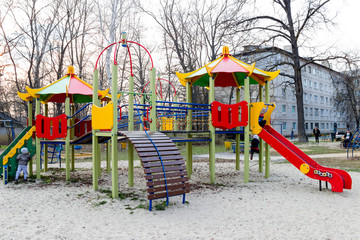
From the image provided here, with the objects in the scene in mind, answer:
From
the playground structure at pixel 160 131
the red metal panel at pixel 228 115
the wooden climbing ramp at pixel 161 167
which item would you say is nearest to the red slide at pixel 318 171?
the playground structure at pixel 160 131

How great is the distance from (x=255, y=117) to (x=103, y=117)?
424 centimetres

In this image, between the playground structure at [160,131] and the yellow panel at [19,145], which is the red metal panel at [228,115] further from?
the yellow panel at [19,145]

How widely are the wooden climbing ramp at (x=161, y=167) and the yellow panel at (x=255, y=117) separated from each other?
305 cm

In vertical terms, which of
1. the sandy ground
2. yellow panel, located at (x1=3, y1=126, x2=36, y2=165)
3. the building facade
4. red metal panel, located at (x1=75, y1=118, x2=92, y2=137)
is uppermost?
the building facade

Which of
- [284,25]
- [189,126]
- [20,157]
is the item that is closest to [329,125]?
[284,25]

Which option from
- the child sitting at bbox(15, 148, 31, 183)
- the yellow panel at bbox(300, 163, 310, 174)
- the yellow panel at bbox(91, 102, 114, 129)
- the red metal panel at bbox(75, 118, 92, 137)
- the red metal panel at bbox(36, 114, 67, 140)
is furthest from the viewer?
the red metal panel at bbox(75, 118, 92, 137)

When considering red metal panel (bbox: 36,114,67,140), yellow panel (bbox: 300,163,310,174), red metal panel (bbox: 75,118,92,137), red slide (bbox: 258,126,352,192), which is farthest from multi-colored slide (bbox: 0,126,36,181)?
yellow panel (bbox: 300,163,310,174)

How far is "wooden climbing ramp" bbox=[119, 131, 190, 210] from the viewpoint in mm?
5512

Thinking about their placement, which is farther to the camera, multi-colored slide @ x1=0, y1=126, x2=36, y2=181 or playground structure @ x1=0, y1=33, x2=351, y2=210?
multi-colored slide @ x1=0, y1=126, x2=36, y2=181

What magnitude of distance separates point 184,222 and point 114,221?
1194 millimetres

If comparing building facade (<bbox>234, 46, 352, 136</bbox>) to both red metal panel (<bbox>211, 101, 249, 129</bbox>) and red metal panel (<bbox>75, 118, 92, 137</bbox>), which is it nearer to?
red metal panel (<bbox>75, 118, 92, 137</bbox>)

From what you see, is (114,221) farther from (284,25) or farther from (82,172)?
(284,25)

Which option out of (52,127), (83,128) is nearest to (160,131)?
(52,127)

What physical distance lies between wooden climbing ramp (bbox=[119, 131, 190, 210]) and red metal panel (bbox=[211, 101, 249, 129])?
225 centimetres
